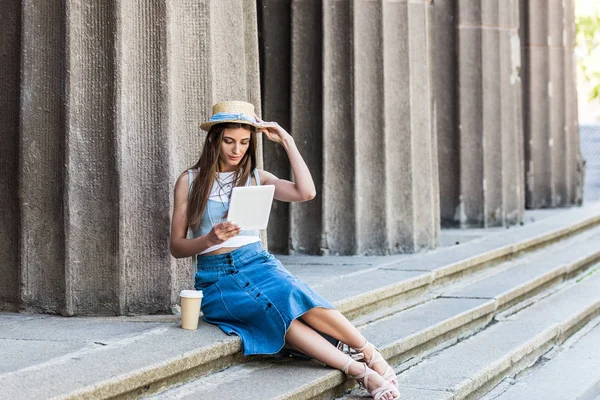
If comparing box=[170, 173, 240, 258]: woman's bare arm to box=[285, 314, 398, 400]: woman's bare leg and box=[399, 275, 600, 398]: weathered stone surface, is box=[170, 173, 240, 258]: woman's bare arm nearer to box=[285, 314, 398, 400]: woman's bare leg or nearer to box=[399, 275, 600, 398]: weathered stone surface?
box=[285, 314, 398, 400]: woman's bare leg

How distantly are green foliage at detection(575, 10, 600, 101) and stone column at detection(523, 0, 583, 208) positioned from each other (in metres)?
8.51

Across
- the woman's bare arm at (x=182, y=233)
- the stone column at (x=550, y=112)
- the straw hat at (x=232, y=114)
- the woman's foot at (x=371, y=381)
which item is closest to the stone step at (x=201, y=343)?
the woman's foot at (x=371, y=381)

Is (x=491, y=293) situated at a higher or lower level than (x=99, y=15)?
lower

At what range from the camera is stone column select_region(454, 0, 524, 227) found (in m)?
10.1

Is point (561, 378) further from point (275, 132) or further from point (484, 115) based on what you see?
point (484, 115)

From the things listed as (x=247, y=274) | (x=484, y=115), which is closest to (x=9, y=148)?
(x=247, y=274)

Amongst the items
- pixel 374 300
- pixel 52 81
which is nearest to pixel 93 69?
pixel 52 81

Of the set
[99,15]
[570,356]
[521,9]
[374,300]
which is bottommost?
[570,356]

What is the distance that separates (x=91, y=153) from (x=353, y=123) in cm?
316

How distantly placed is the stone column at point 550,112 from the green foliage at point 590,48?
335 inches

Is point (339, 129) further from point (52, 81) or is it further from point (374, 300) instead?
point (52, 81)

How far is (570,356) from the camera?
6055 millimetres

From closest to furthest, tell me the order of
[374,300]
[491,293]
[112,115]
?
[112,115]
[374,300]
[491,293]

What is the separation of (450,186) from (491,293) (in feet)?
11.6
